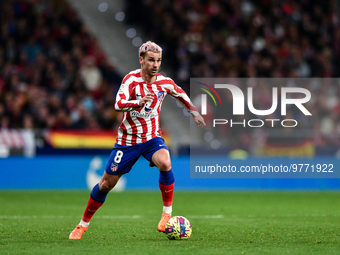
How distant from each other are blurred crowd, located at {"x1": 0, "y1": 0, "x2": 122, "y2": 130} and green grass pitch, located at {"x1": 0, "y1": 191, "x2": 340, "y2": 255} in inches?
98.8

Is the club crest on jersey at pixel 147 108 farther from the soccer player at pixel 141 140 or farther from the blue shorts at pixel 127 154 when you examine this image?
the blue shorts at pixel 127 154

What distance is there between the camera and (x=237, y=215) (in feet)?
29.4

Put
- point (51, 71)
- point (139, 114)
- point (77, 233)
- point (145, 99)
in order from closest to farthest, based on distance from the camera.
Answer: point (145, 99) → point (77, 233) → point (139, 114) → point (51, 71)

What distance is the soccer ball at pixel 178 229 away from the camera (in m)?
6.04

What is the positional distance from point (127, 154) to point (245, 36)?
46.0 feet

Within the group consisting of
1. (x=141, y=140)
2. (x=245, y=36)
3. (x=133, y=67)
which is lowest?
(x=141, y=140)

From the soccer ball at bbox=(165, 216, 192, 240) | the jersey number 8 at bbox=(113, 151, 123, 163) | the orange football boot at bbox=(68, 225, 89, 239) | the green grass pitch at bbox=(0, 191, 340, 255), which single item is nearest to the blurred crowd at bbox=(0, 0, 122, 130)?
the green grass pitch at bbox=(0, 191, 340, 255)

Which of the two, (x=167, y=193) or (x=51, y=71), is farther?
(x=51, y=71)

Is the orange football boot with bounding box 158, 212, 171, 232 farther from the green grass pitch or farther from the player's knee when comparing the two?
the player's knee

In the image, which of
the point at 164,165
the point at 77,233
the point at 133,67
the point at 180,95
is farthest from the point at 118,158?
the point at 133,67

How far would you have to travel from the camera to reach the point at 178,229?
603 centimetres

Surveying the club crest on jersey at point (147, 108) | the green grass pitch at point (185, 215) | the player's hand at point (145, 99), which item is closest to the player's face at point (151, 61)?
the club crest on jersey at point (147, 108)

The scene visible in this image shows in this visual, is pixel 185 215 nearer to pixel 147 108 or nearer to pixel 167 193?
pixel 167 193

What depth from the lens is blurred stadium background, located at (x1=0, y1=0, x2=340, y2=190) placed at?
14.0 m
